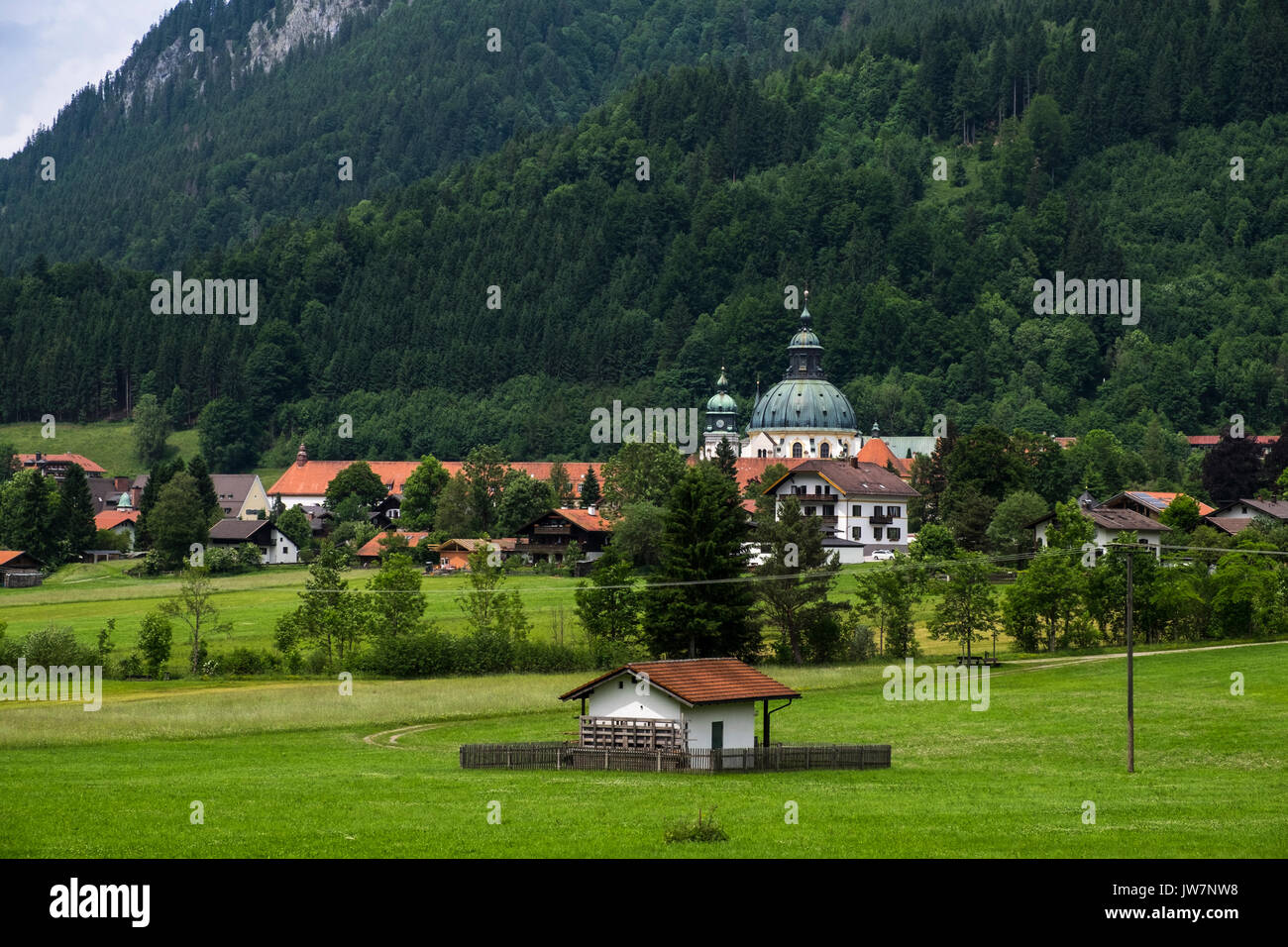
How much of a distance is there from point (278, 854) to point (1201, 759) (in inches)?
1456

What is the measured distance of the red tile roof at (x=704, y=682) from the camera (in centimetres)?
5819

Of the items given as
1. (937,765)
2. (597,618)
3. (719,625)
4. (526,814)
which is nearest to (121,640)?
(597,618)

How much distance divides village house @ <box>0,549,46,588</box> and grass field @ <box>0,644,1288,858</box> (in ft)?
203

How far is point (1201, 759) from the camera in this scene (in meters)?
60.6

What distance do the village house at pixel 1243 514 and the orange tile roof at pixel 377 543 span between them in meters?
69.4

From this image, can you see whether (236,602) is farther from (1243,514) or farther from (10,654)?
(1243,514)

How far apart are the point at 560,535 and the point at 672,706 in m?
94.7

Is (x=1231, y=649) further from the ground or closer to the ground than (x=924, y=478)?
closer to the ground

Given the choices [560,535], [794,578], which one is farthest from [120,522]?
[794,578]

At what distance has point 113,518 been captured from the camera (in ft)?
630

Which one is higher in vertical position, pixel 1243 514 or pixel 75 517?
pixel 75 517

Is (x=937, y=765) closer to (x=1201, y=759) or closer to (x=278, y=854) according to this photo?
(x=1201, y=759)

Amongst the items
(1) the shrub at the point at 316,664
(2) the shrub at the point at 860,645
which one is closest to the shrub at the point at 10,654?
(1) the shrub at the point at 316,664
